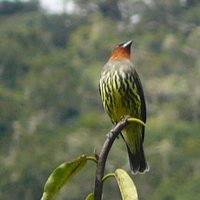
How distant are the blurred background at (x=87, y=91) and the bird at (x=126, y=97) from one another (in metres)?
14.4

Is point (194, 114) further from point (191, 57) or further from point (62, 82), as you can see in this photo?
point (191, 57)

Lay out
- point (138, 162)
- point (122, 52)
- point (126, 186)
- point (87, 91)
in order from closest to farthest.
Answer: point (126, 186)
point (138, 162)
point (122, 52)
point (87, 91)

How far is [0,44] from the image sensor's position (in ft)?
103

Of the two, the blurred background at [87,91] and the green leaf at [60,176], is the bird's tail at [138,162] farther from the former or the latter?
the blurred background at [87,91]

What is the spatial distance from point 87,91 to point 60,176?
28297 mm

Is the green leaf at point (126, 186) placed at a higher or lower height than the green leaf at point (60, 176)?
lower

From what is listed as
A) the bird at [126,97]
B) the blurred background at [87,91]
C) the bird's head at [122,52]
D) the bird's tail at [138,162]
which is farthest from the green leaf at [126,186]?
the blurred background at [87,91]

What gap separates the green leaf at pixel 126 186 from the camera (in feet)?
6.51

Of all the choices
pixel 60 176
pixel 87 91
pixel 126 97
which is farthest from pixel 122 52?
pixel 87 91

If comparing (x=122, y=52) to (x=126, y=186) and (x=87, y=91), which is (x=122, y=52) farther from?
(x=87, y=91)

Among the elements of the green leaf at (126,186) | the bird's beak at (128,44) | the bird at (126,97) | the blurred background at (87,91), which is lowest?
the blurred background at (87,91)

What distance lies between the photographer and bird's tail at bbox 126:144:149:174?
15.3 feet

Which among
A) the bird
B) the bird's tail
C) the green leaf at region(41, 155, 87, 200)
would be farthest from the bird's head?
the green leaf at region(41, 155, 87, 200)

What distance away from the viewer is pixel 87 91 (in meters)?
30.4
